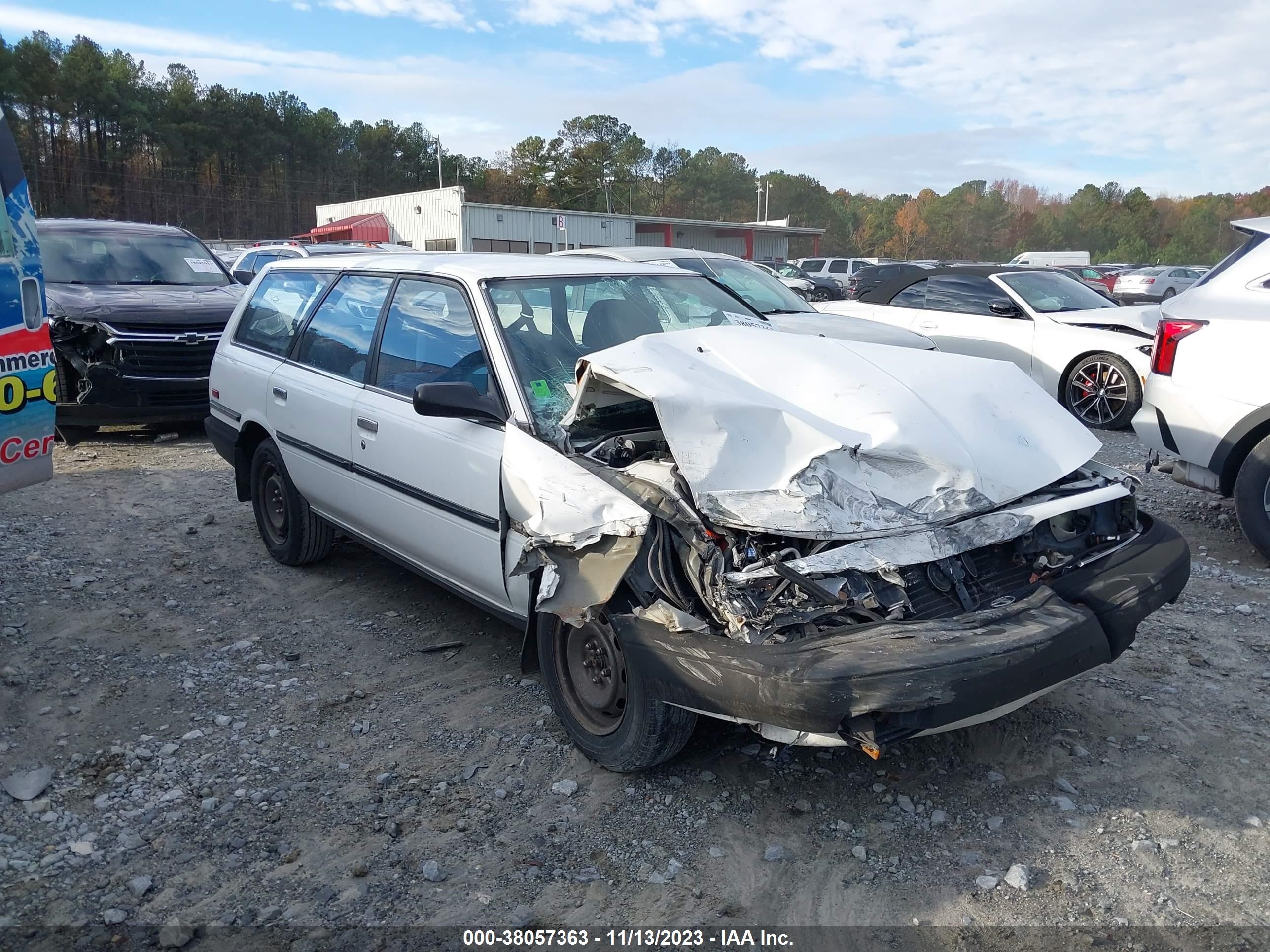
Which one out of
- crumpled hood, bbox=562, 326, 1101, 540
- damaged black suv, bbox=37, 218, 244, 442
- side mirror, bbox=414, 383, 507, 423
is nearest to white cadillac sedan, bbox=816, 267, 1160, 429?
crumpled hood, bbox=562, 326, 1101, 540

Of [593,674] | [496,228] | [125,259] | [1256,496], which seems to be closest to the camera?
[593,674]

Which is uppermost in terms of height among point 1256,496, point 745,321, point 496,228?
point 496,228

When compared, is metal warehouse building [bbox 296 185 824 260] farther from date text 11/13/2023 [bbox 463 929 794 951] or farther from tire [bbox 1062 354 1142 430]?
date text 11/13/2023 [bbox 463 929 794 951]

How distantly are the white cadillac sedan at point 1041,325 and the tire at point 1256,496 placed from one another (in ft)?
12.3

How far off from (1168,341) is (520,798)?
4.48m

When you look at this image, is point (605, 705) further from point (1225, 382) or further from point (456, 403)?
point (1225, 382)

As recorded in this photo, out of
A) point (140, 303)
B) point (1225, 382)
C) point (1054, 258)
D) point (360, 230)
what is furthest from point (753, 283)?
point (360, 230)

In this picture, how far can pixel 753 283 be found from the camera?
32.4 feet

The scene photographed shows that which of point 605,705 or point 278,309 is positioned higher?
point 278,309

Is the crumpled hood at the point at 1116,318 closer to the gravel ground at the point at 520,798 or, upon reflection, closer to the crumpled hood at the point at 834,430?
the gravel ground at the point at 520,798

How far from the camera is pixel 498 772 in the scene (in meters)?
3.36

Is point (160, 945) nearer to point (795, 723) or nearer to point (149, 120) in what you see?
point (795, 723)

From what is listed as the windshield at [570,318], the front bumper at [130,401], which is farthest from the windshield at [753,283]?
the front bumper at [130,401]

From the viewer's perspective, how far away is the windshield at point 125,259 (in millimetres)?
9016
